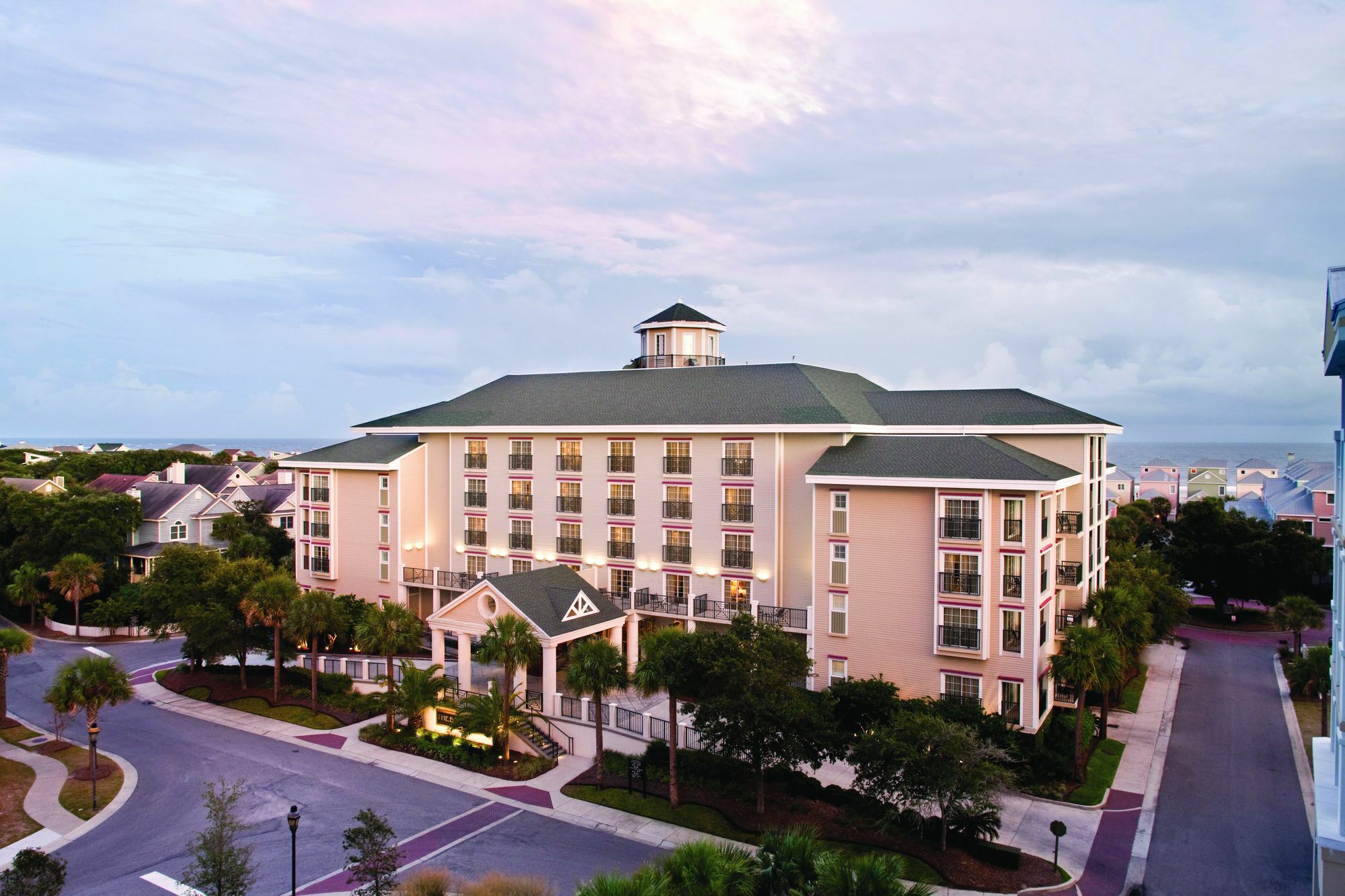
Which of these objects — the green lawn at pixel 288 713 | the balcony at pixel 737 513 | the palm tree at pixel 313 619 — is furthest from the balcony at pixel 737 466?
the green lawn at pixel 288 713

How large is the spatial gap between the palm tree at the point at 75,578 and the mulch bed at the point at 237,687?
15.2 meters

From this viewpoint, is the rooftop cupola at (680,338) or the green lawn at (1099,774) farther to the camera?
the rooftop cupola at (680,338)

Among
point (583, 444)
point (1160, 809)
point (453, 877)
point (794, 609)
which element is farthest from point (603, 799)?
point (583, 444)

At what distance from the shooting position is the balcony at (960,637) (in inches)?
1203

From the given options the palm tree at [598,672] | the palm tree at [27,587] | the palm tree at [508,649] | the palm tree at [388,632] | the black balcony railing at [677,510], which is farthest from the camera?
the palm tree at [27,587]

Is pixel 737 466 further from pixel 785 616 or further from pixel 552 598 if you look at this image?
pixel 552 598

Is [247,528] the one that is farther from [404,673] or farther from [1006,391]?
[1006,391]

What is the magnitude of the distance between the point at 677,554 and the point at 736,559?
320cm

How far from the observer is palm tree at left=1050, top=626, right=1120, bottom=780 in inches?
1101

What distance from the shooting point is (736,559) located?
38.9 meters

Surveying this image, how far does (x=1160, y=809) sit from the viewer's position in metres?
26.1

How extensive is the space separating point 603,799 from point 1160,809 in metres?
17.9

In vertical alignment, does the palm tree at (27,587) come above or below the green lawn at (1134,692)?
above

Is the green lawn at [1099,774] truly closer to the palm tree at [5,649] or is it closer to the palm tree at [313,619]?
the palm tree at [313,619]
